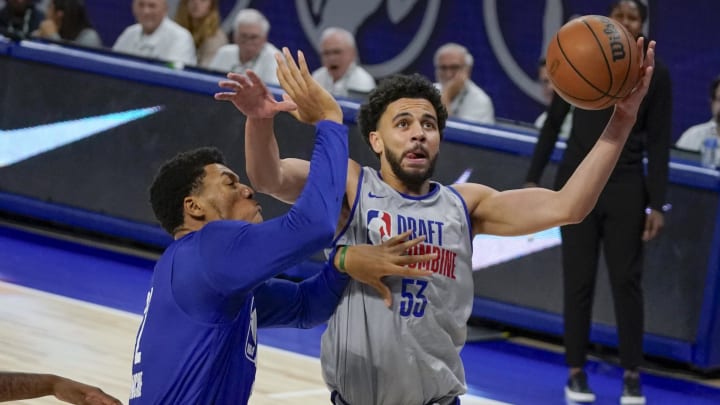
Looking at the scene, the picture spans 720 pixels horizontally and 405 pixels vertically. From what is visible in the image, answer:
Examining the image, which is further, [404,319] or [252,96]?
[404,319]

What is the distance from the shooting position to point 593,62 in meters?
4.55

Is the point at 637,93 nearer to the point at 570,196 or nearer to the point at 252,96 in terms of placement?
the point at 570,196

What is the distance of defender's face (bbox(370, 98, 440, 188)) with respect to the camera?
4.27 metres

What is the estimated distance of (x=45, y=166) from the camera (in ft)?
33.8

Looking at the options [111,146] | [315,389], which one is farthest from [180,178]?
[111,146]

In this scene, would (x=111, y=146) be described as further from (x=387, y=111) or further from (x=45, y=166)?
(x=387, y=111)

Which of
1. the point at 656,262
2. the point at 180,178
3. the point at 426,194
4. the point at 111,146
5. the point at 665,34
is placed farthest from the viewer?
the point at 665,34

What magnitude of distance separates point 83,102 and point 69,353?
3.43 metres

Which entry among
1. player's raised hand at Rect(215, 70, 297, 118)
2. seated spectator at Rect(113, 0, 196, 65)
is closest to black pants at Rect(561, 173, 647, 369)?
player's raised hand at Rect(215, 70, 297, 118)

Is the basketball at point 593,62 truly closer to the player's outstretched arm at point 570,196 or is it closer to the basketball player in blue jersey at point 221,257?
the player's outstretched arm at point 570,196

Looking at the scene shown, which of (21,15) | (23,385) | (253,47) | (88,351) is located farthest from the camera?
(21,15)

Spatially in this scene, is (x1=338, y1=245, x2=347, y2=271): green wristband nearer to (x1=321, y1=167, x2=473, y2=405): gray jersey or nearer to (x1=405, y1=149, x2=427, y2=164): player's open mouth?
(x1=321, y1=167, x2=473, y2=405): gray jersey

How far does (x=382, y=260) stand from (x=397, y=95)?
66 cm

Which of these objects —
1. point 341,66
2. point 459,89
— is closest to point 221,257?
point 459,89
